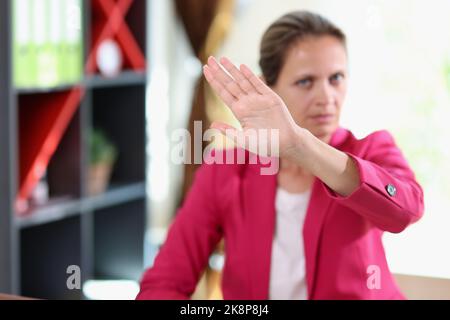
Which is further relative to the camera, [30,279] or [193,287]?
[30,279]

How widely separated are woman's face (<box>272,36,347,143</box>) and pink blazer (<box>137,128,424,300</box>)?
0.03 m

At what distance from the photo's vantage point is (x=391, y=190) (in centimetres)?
99

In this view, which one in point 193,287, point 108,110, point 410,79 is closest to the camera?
point 410,79

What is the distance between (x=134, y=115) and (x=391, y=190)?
84.7 inches

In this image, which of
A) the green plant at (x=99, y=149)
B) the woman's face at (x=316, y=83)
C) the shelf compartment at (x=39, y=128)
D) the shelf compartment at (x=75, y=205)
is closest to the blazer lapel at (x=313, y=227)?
the woman's face at (x=316, y=83)

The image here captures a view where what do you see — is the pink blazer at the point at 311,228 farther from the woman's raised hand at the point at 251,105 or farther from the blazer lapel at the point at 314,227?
the woman's raised hand at the point at 251,105

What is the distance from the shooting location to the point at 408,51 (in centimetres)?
106

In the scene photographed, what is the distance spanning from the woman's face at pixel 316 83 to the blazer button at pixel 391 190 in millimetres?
94

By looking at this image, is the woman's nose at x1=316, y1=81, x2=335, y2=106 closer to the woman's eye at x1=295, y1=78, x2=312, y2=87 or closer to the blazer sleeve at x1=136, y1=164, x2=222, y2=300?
the woman's eye at x1=295, y1=78, x2=312, y2=87

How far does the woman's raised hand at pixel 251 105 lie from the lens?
90cm

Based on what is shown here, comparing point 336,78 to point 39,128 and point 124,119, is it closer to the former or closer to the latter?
point 39,128

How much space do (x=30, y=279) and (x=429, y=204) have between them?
1635mm
